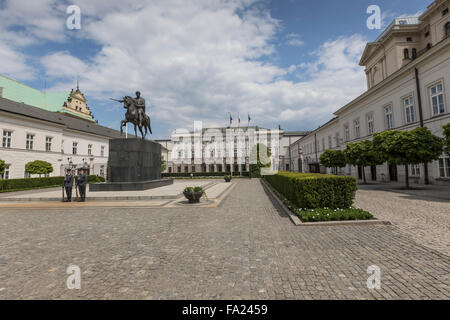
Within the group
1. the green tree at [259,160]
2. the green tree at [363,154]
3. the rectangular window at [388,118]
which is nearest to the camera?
the green tree at [363,154]

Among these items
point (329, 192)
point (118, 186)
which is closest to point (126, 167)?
point (118, 186)

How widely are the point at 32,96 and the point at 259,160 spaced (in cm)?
5371

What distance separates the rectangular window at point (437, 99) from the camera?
1756cm

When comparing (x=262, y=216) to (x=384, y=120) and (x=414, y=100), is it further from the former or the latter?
(x=384, y=120)

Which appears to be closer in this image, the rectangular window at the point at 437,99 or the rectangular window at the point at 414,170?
the rectangular window at the point at 437,99

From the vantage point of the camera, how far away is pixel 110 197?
1298 cm

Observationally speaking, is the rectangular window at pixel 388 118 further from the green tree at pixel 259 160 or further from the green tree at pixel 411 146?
the green tree at pixel 259 160

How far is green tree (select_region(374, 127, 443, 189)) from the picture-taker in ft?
47.9

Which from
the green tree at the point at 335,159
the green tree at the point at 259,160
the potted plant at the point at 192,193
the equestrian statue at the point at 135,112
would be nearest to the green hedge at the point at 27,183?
the equestrian statue at the point at 135,112

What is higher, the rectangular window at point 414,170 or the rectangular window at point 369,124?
the rectangular window at point 369,124

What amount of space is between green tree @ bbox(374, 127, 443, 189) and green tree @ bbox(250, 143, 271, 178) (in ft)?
102

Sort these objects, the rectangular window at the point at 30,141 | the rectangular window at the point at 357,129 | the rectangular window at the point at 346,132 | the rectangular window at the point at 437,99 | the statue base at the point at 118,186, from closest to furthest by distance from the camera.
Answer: the statue base at the point at 118,186 < the rectangular window at the point at 437,99 < the rectangular window at the point at 30,141 < the rectangular window at the point at 357,129 < the rectangular window at the point at 346,132
